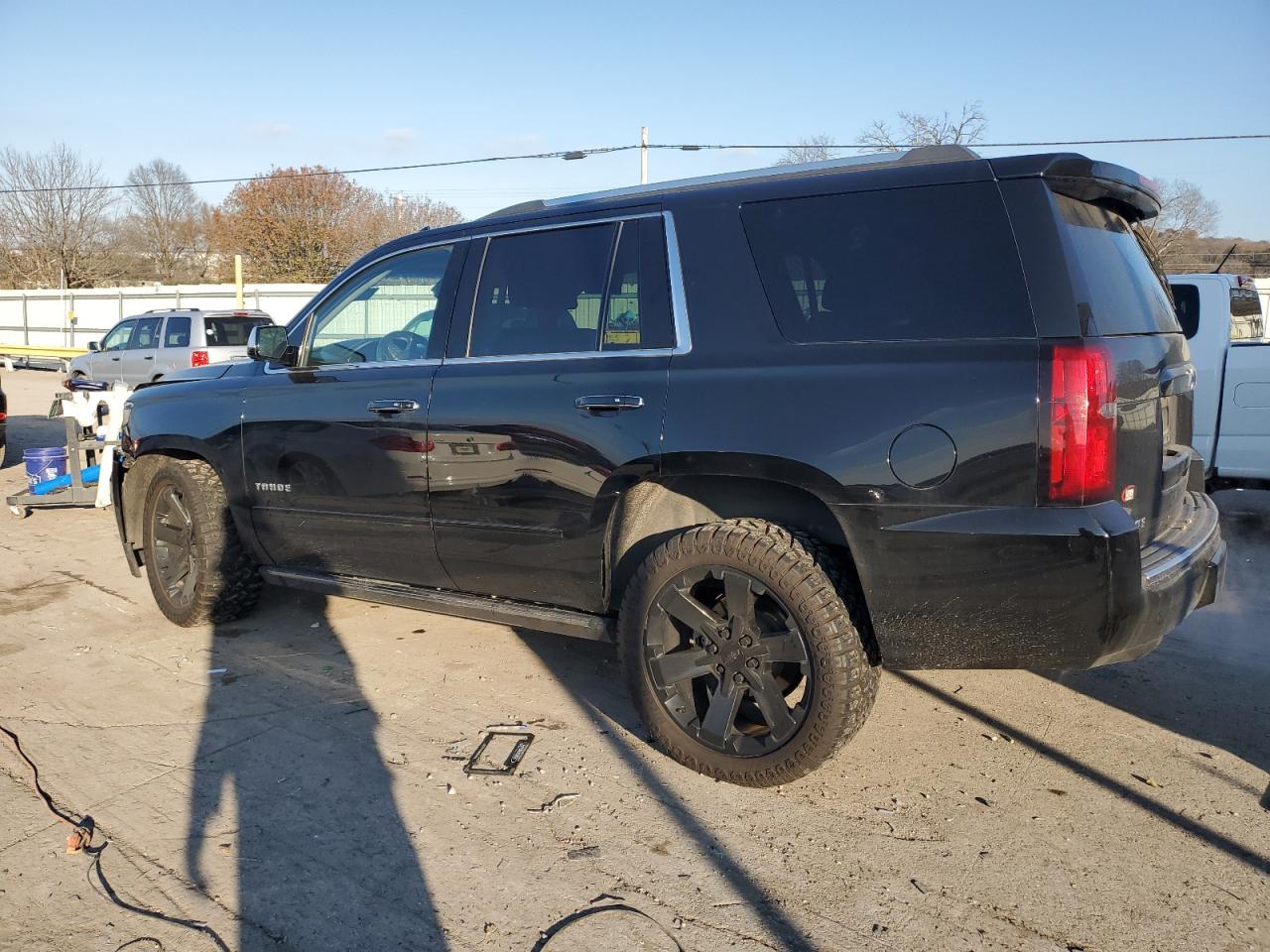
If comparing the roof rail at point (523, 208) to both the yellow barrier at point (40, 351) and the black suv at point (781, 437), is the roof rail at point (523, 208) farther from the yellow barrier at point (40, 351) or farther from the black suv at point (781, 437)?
the yellow barrier at point (40, 351)

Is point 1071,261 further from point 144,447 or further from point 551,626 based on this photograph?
point 144,447

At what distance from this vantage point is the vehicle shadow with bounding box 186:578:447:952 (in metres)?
2.72

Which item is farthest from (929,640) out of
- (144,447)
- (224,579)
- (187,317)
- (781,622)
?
(187,317)

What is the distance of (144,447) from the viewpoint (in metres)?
5.30

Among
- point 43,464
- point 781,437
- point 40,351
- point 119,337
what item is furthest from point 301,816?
point 40,351

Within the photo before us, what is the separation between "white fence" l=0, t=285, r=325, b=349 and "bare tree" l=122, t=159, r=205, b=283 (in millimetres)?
22003

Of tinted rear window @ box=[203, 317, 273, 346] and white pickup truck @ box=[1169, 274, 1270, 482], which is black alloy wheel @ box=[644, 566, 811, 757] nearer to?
white pickup truck @ box=[1169, 274, 1270, 482]

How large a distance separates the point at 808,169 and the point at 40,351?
35.1 meters

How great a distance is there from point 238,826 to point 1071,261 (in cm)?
322

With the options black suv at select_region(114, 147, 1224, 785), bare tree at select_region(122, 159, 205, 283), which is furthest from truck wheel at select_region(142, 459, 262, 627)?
bare tree at select_region(122, 159, 205, 283)

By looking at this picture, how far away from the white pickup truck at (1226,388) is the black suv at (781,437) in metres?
4.31

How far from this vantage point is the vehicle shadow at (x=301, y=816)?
8.92 ft

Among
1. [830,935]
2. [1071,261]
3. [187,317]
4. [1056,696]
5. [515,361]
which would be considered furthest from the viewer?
[187,317]

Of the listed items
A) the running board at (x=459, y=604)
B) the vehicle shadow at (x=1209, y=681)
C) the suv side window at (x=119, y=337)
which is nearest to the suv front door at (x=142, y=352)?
the suv side window at (x=119, y=337)
